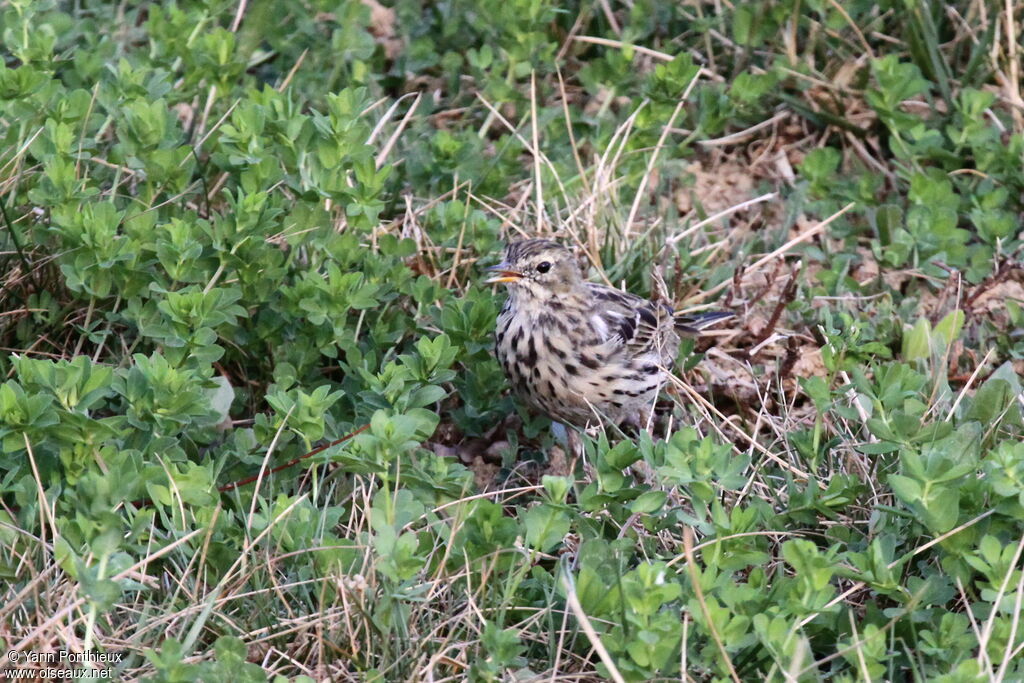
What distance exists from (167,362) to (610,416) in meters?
1.75

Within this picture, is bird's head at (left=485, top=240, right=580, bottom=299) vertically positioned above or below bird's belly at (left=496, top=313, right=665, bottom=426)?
above

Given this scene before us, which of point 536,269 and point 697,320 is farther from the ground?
point 536,269

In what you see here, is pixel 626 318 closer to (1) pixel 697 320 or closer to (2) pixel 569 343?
(2) pixel 569 343

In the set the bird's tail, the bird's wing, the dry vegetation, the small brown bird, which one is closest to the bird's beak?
the small brown bird

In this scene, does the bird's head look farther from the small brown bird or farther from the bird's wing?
the bird's wing

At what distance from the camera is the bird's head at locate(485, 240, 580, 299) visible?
526 cm

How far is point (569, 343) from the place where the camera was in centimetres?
521

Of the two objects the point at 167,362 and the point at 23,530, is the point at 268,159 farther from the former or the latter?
the point at 23,530

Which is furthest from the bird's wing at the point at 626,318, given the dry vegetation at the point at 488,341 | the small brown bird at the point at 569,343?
the dry vegetation at the point at 488,341

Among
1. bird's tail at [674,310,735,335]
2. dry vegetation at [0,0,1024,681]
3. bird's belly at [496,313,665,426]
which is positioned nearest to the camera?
dry vegetation at [0,0,1024,681]

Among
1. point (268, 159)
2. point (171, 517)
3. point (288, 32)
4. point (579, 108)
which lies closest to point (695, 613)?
point (171, 517)

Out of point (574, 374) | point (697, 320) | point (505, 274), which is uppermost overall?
point (505, 274)

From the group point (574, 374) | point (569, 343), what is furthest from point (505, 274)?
point (574, 374)

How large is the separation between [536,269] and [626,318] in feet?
1.37
